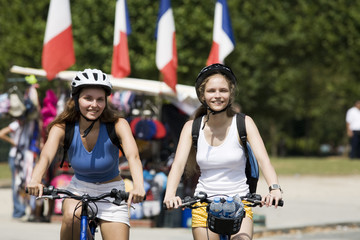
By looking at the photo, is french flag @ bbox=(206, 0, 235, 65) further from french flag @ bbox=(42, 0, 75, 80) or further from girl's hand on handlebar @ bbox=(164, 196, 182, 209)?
girl's hand on handlebar @ bbox=(164, 196, 182, 209)

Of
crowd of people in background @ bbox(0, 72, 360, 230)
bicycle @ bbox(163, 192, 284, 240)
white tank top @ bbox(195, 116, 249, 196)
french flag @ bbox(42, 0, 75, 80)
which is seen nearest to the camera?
bicycle @ bbox(163, 192, 284, 240)

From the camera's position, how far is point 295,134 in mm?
Answer: 72500

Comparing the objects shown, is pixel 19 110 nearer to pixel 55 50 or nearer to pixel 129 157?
pixel 55 50

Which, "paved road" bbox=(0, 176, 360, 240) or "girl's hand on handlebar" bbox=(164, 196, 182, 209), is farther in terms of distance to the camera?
"paved road" bbox=(0, 176, 360, 240)

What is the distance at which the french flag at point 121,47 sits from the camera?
14477mm

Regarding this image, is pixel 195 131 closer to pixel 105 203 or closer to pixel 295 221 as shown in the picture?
pixel 105 203

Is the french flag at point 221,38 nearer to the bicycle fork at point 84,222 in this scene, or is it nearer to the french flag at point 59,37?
the french flag at point 59,37

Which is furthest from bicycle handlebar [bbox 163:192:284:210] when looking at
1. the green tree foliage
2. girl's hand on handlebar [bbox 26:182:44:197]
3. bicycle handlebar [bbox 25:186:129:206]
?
the green tree foliage

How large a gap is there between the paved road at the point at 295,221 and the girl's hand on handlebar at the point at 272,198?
18.3 ft

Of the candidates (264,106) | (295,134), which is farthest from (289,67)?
(295,134)

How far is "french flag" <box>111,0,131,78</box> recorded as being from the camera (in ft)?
47.5

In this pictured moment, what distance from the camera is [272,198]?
5.14 meters

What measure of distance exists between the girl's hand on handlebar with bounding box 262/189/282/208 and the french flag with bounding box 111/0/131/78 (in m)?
9.44

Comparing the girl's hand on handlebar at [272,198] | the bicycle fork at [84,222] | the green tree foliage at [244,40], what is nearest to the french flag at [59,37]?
the bicycle fork at [84,222]
